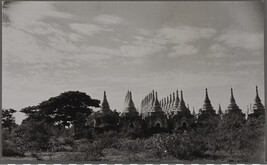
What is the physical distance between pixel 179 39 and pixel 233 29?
0.60m

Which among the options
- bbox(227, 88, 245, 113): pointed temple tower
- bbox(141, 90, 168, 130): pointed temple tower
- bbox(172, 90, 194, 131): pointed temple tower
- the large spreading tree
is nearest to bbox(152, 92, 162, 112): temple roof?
bbox(141, 90, 168, 130): pointed temple tower

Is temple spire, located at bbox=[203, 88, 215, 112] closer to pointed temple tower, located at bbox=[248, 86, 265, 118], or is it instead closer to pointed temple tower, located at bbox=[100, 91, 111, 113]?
pointed temple tower, located at bbox=[248, 86, 265, 118]

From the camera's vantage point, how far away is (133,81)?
5309 millimetres

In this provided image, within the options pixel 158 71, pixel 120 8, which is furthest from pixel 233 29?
pixel 120 8

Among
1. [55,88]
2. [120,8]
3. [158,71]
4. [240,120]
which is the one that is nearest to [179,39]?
[158,71]

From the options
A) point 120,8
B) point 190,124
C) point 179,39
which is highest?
point 120,8

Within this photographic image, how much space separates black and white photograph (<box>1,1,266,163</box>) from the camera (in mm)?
5164

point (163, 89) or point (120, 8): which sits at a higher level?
point (120, 8)

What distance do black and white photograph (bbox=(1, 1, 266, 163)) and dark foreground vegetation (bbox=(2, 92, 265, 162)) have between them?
1 cm

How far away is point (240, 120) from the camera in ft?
17.0

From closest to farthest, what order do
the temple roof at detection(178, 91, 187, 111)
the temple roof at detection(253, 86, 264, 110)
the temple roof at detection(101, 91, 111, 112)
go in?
the temple roof at detection(253, 86, 264, 110) → the temple roof at detection(178, 91, 187, 111) → the temple roof at detection(101, 91, 111, 112)

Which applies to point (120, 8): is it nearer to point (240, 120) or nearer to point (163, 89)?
point (163, 89)

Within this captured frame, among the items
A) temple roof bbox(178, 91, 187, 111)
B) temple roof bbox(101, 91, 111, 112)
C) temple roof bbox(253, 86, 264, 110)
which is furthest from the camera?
temple roof bbox(101, 91, 111, 112)

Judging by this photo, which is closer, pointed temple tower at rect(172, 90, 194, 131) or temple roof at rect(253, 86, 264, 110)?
temple roof at rect(253, 86, 264, 110)
